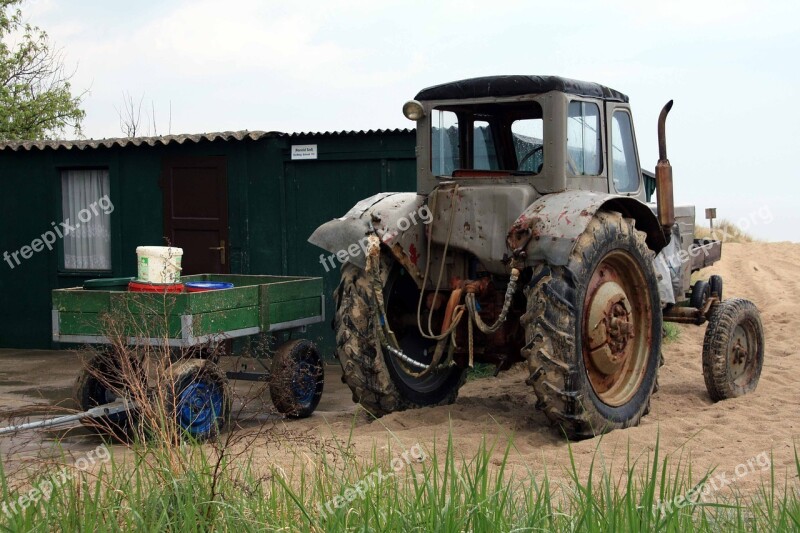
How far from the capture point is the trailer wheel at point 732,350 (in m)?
7.81

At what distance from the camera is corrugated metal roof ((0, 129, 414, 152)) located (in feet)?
35.8

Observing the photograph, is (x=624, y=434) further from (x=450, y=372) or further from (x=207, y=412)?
(x=207, y=412)

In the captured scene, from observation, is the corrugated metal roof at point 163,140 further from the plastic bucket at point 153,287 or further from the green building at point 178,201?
the plastic bucket at point 153,287

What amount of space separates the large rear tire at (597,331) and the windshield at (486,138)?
38.0 inches

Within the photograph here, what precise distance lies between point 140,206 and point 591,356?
731cm

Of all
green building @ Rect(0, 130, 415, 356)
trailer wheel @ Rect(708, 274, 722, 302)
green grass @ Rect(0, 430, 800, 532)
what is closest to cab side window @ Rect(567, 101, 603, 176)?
trailer wheel @ Rect(708, 274, 722, 302)

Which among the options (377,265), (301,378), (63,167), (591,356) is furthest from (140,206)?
(591,356)

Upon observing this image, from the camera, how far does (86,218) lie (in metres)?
12.9

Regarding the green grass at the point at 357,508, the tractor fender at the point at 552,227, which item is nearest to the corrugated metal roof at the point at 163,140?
the tractor fender at the point at 552,227

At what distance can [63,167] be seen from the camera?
42.3 ft

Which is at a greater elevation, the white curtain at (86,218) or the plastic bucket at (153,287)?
the white curtain at (86,218)

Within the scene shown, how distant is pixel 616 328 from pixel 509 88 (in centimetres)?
177

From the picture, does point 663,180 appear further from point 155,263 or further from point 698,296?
point 155,263

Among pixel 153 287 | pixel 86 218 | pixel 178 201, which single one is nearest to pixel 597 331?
pixel 153 287
